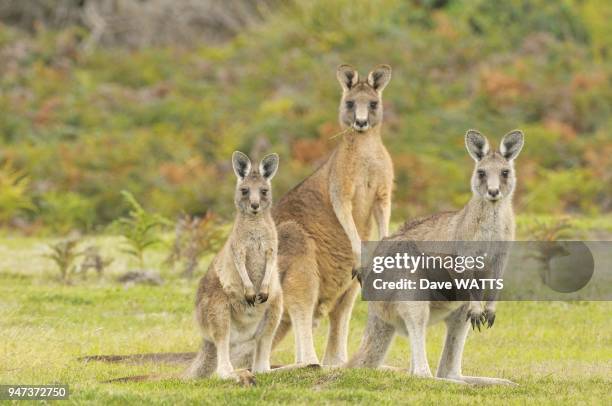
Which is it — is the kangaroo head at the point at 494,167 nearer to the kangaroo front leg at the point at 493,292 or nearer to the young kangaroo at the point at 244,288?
the kangaroo front leg at the point at 493,292

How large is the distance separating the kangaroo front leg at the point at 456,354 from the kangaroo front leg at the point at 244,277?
1.57 meters

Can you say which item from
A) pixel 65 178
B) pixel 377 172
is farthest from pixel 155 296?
pixel 65 178

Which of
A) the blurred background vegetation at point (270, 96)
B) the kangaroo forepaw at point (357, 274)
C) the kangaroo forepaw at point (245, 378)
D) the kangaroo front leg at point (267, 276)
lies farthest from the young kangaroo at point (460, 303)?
the blurred background vegetation at point (270, 96)

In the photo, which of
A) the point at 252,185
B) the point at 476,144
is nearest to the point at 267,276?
the point at 252,185

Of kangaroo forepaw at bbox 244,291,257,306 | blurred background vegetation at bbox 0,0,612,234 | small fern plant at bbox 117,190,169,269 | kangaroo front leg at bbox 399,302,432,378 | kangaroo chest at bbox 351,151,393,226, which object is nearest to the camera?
kangaroo forepaw at bbox 244,291,257,306

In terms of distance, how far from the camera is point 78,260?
56.3 ft

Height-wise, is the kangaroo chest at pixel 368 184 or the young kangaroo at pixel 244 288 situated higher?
the kangaroo chest at pixel 368 184

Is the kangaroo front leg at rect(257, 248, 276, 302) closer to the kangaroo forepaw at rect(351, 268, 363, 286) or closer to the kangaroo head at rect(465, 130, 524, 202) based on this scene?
the kangaroo forepaw at rect(351, 268, 363, 286)

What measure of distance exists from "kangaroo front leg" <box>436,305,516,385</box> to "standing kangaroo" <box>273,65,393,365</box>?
1033 mm

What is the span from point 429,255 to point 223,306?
1647 millimetres

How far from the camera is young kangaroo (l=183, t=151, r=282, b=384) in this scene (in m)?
8.86

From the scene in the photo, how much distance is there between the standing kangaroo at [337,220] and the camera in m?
9.70

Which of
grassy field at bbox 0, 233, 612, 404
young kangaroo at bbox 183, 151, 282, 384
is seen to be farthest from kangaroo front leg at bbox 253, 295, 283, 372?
grassy field at bbox 0, 233, 612, 404

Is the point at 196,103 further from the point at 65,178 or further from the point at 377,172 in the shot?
the point at 377,172
